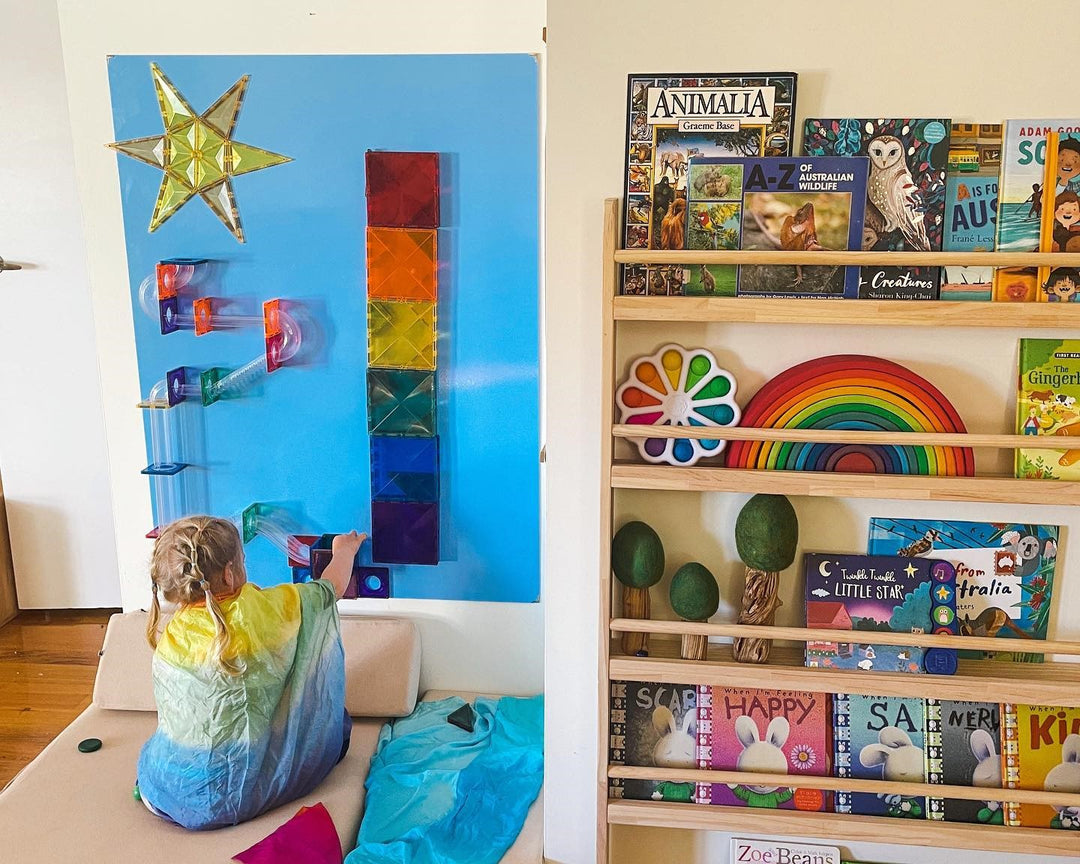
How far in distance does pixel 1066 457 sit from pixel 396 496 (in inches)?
59.3

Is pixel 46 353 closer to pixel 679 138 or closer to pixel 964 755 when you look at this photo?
pixel 679 138

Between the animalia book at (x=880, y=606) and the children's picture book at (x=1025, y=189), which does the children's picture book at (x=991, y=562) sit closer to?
the animalia book at (x=880, y=606)

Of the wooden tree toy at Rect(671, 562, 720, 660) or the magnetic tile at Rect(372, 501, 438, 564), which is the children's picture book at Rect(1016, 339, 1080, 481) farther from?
the magnetic tile at Rect(372, 501, 438, 564)

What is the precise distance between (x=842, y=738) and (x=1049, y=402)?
638 millimetres

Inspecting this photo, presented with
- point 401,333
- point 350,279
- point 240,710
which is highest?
point 350,279

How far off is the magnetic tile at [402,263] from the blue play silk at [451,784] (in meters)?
1.02

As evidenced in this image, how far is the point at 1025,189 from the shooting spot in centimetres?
154

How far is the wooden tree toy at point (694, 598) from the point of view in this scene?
167 cm

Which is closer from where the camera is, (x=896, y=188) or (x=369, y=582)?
(x=896, y=188)

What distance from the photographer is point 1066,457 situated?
5.21 ft

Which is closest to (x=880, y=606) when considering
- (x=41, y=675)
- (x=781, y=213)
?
(x=781, y=213)

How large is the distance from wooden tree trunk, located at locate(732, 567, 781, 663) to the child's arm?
94cm

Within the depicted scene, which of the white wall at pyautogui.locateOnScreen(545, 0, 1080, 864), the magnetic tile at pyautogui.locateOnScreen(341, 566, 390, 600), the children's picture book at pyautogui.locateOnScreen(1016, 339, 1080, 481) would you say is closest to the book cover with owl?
the white wall at pyautogui.locateOnScreen(545, 0, 1080, 864)

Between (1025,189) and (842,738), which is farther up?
(1025,189)
